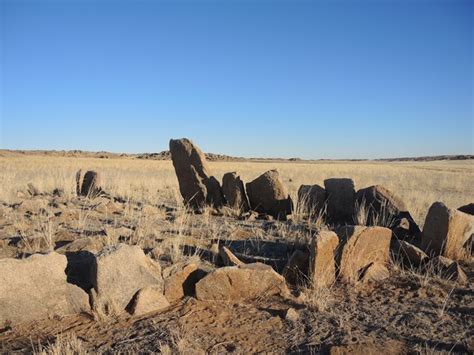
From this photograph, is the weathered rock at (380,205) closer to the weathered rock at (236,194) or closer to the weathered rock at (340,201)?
the weathered rock at (340,201)

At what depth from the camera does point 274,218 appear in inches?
360

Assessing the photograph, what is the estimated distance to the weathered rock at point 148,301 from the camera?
4.27 m

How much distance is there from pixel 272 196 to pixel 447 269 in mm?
4473

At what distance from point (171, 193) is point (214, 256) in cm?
783

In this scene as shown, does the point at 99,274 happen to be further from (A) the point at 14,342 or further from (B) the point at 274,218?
(B) the point at 274,218

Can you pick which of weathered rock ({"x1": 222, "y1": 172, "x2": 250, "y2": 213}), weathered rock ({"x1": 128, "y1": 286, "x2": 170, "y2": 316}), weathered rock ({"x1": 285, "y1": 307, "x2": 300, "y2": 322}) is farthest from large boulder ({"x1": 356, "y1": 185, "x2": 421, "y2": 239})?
weathered rock ({"x1": 128, "y1": 286, "x2": 170, "y2": 316})

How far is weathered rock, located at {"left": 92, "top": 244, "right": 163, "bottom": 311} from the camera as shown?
4.26 metres

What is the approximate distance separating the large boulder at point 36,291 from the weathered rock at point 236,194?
552 centimetres

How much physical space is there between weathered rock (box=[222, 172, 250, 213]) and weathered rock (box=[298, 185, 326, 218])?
49.4 inches

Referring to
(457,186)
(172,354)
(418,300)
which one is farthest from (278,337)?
(457,186)

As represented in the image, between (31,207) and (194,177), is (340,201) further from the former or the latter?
(31,207)

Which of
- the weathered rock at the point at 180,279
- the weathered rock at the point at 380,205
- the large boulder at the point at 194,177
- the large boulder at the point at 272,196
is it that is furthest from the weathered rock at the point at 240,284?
the large boulder at the point at 194,177

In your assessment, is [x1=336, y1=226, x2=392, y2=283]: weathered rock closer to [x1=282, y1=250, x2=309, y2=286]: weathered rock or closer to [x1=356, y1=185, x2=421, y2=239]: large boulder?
[x1=282, y1=250, x2=309, y2=286]: weathered rock

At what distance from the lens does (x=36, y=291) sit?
A: 412 centimetres
